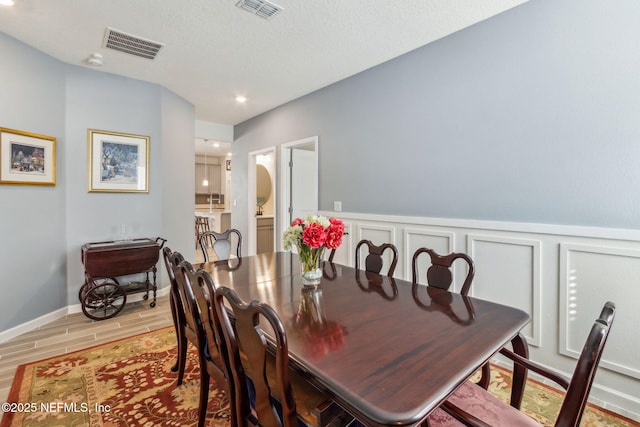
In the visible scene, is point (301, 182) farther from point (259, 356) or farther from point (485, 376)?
point (259, 356)

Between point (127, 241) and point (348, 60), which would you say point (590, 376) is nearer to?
point (348, 60)

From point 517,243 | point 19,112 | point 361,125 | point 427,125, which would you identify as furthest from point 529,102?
point 19,112

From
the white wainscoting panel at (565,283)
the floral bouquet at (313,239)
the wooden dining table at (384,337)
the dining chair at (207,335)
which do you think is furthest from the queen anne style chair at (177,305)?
the white wainscoting panel at (565,283)

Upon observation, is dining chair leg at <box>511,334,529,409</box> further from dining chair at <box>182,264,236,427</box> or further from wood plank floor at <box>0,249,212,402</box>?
wood plank floor at <box>0,249,212,402</box>

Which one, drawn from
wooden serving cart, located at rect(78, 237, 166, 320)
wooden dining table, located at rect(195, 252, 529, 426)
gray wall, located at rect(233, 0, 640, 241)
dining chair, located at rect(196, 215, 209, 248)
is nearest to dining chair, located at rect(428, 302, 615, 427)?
wooden dining table, located at rect(195, 252, 529, 426)

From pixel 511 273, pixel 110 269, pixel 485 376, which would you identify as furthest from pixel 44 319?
pixel 511 273

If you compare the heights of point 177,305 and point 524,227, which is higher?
point 524,227

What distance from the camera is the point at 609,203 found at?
76.9 inches

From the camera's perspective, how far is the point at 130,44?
2902mm

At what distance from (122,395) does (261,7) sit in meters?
2.94

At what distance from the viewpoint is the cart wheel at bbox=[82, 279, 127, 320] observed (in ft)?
10.5

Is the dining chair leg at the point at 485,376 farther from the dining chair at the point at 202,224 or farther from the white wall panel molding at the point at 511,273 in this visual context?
the dining chair at the point at 202,224

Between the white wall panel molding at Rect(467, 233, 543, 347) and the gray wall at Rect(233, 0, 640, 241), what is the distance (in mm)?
203

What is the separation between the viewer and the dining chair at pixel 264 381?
957mm
